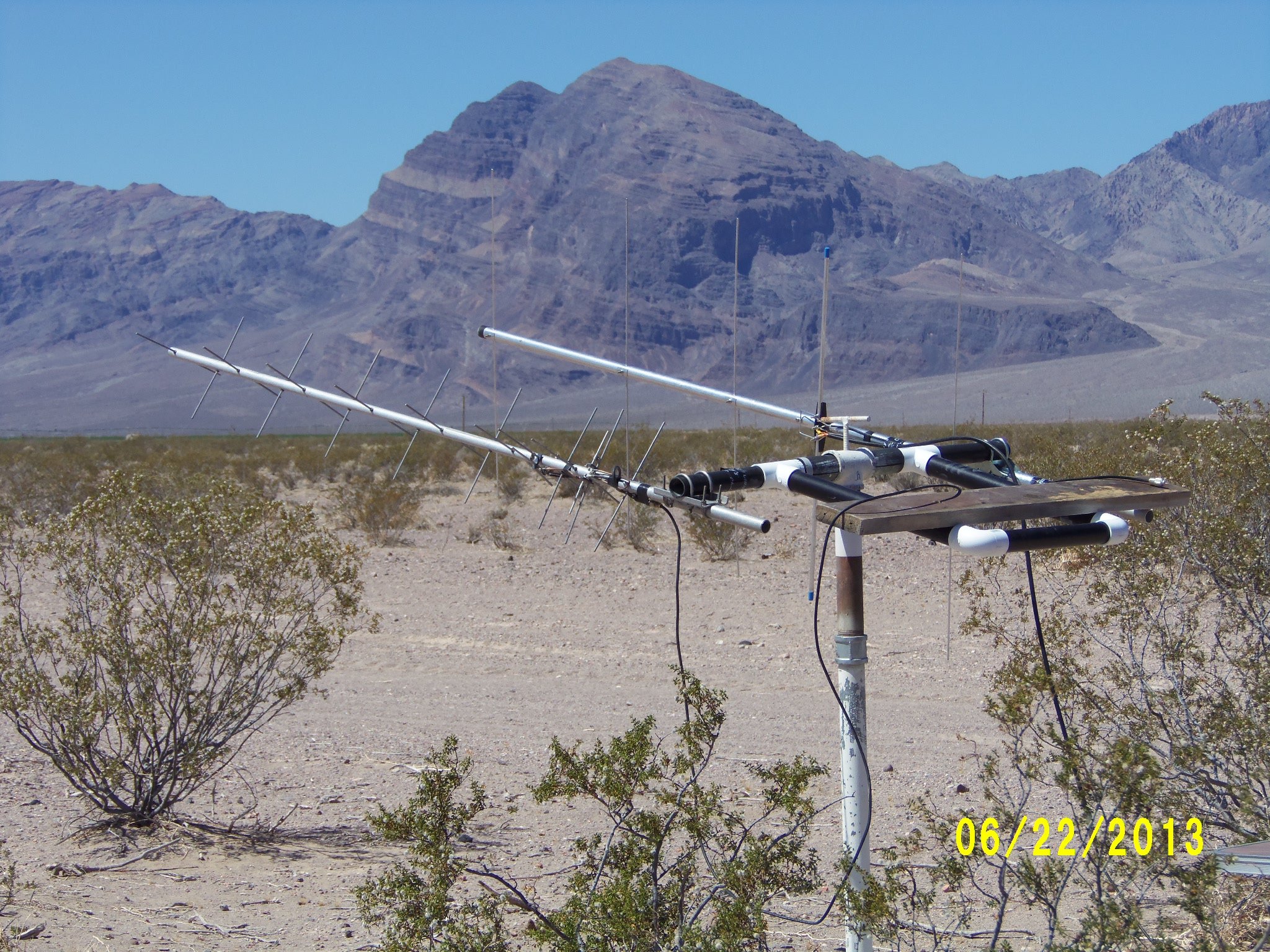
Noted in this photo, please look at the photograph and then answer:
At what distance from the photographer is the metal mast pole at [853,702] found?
405cm

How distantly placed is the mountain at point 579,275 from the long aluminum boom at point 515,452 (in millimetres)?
84490

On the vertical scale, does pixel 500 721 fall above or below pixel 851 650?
below

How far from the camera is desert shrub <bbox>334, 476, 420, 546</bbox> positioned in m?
21.1

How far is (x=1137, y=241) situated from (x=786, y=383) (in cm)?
11712

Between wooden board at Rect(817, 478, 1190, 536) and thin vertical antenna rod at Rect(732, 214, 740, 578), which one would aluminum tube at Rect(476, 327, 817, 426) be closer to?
thin vertical antenna rod at Rect(732, 214, 740, 578)

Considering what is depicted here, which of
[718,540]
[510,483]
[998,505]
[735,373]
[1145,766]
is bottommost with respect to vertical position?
[718,540]

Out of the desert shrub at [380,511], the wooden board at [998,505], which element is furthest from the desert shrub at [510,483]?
the wooden board at [998,505]

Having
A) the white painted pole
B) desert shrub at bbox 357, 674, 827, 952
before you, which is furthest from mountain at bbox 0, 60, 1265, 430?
the white painted pole

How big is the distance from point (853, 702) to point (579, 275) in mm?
130497

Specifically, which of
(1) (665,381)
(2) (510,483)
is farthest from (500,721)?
(2) (510,483)

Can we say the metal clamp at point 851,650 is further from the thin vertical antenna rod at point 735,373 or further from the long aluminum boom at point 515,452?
the thin vertical antenna rod at point 735,373

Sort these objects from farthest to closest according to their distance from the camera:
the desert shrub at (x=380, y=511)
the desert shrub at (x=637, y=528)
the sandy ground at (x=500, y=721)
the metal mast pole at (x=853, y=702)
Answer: the desert shrub at (x=380, y=511) → the desert shrub at (x=637, y=528) → the sandy ground at (x=500, y=721) → the metal mast pole at (x=853, y=702)

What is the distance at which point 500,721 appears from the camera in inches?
412

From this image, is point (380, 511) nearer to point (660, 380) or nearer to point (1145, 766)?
point (660, 380)
